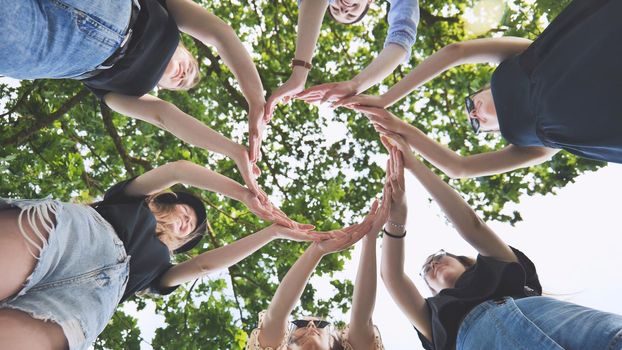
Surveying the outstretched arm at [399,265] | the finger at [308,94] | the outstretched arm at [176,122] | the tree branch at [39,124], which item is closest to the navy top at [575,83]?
the outstretched arm at [399,265]

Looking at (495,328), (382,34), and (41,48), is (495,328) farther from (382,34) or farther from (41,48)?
(382,34)

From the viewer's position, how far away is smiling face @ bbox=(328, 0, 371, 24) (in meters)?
4.00

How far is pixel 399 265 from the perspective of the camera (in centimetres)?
383

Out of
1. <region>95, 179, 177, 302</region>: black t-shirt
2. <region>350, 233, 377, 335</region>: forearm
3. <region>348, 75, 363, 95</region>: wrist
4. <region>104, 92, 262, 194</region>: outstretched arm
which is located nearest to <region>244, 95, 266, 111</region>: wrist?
<region>104, 92, 262, 194</region>: outstretched arm

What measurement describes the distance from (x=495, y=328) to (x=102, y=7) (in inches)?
123

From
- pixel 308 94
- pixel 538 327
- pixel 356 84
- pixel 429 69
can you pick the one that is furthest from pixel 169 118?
pixel 538 327

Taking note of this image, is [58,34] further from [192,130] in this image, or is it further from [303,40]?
[303,40]

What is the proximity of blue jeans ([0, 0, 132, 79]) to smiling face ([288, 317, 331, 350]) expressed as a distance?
2757mm

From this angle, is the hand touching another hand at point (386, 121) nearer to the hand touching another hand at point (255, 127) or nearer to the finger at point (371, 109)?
the finger at point (371, 109)

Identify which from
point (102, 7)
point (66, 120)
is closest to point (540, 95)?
point (102, 7)

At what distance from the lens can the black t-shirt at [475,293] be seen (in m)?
3.10

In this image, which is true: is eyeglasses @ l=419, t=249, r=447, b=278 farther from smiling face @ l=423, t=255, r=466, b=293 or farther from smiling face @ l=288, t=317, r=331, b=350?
smiling face @ l=288, t=317, r=331, b=350

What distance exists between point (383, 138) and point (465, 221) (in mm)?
1209

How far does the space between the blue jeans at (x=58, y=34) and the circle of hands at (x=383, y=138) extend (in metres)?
1.57
